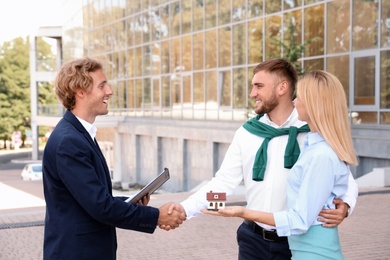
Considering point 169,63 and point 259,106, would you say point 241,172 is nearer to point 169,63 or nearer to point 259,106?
point 259,106

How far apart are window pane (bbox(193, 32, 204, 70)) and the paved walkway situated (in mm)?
16657

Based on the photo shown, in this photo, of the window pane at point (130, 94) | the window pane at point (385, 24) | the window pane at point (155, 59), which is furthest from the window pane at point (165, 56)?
the window pane at point (385, 24)

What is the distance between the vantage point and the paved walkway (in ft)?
26.8

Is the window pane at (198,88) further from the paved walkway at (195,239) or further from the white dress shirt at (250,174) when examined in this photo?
the white dress shirt at (250,174)

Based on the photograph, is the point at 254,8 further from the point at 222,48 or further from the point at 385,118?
the point at 385,118

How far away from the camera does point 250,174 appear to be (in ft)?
12.2

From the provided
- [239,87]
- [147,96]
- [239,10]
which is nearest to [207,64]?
[239,87]

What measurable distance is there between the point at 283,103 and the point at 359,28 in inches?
606

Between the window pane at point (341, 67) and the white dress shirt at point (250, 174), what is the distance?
15.6 meters

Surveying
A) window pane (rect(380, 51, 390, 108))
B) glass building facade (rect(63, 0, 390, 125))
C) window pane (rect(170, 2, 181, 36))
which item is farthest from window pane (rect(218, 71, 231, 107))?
window pane (rect(380, 51, 390, 108))

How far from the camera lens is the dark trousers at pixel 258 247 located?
3.57m

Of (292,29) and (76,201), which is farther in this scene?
(292,29)

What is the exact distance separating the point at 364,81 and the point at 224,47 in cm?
848

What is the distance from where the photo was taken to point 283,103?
379 centimetres
